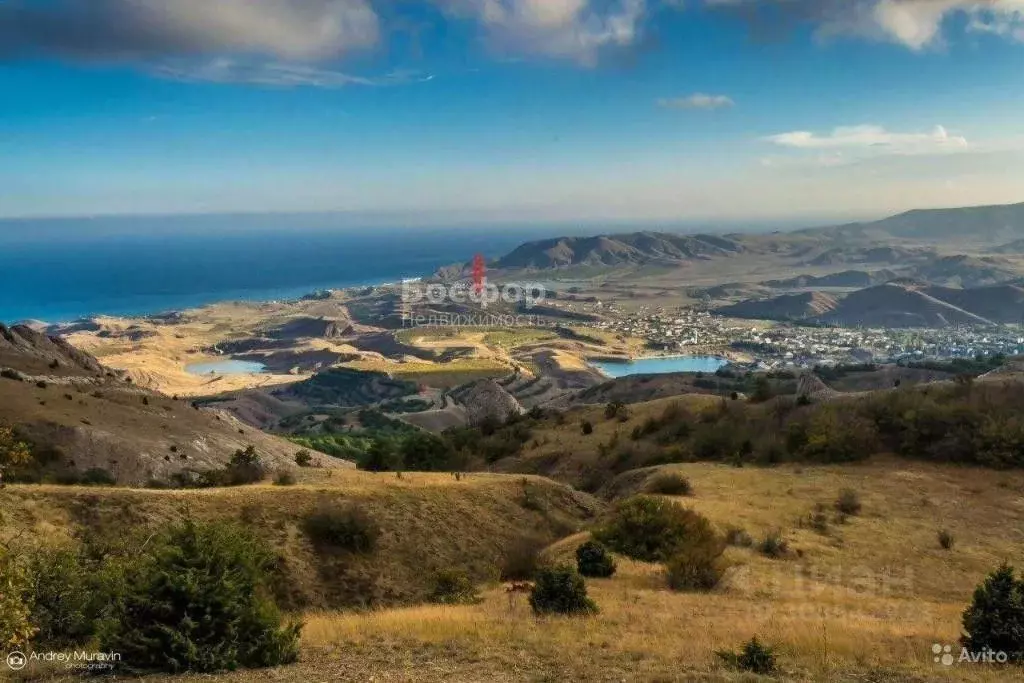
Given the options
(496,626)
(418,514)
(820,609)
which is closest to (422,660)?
(496,626)

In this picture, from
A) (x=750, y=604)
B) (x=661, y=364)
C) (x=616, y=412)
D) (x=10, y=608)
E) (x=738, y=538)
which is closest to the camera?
(x=10, y=608)

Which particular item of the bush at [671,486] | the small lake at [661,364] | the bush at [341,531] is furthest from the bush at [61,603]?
the small lake at [661,364]

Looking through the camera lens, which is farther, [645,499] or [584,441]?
[584,441]

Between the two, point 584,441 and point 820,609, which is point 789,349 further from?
point 820,609

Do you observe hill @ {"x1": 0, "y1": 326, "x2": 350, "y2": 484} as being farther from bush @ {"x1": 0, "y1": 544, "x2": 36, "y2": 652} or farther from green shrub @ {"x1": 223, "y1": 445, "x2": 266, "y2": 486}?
bush @ {"x1": 0, "y1": 544, "x2": 36, "y2": 652}

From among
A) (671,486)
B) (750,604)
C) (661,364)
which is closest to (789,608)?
(750,604)

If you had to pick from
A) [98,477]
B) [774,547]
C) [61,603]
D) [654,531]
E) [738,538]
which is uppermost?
[61,603]

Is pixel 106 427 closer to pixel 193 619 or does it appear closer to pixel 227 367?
pixel 193 619
